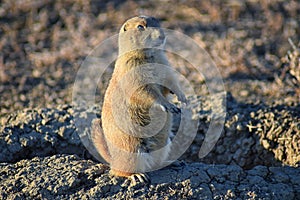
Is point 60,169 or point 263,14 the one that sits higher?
point 263,14

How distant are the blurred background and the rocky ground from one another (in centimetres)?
2

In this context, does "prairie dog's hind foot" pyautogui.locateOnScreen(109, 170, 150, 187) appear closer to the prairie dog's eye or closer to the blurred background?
the prairie dog's eye

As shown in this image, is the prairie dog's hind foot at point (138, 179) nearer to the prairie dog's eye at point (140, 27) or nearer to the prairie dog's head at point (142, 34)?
the prairie dog's head at point (142, 34)

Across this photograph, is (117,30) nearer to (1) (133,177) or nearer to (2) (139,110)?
(2) (139,110)

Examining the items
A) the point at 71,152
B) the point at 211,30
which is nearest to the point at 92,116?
the point at 71,152

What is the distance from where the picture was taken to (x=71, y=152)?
217 inches

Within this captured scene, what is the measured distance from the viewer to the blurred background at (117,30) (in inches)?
309

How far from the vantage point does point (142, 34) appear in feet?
16.2

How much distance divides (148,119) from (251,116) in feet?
4.83

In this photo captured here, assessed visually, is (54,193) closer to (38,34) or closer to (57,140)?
(57,140)

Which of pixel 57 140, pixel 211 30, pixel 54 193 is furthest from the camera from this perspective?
pixel 211 30

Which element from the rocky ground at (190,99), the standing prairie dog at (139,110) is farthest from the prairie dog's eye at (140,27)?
the rocky ground at (190,99)

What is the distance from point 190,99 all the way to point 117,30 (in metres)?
3.79

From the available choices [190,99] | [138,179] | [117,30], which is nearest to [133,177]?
[138,179]
